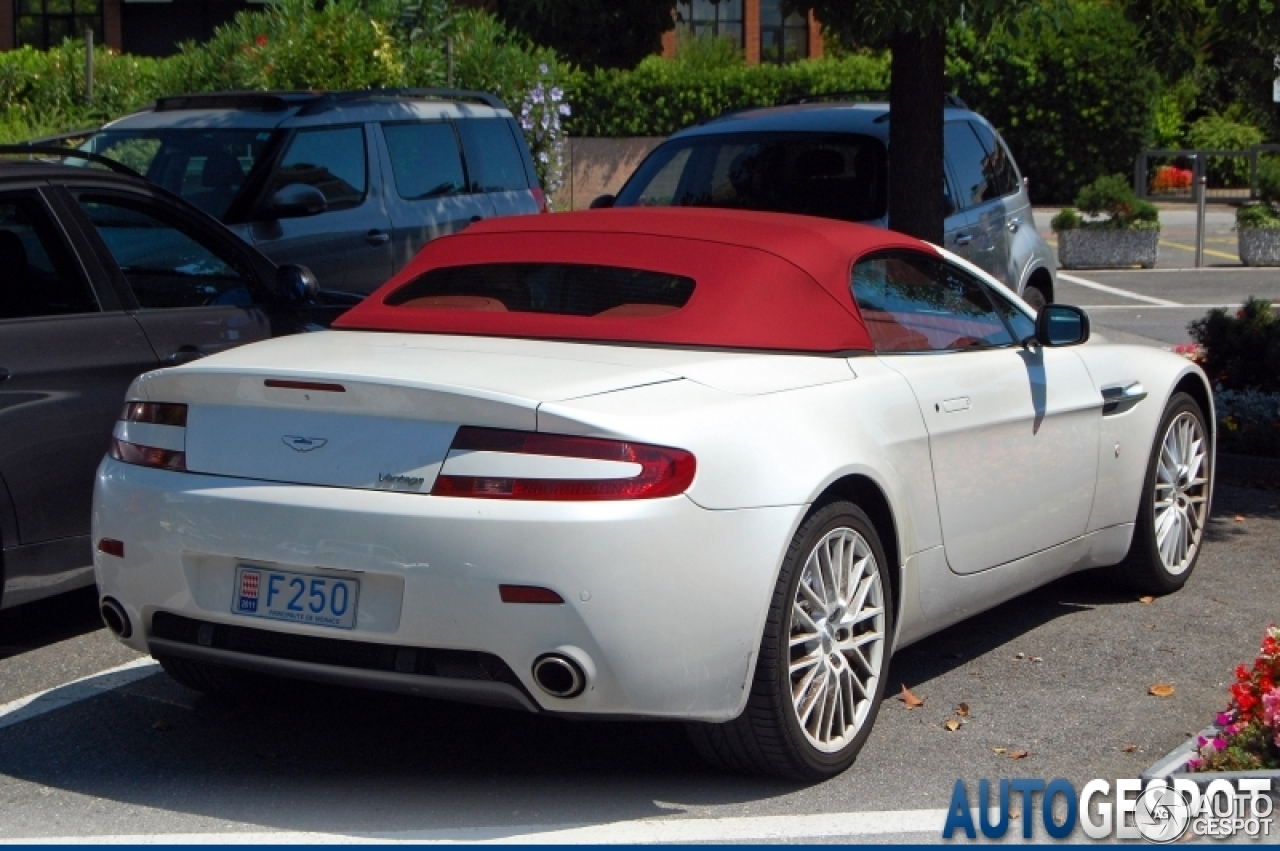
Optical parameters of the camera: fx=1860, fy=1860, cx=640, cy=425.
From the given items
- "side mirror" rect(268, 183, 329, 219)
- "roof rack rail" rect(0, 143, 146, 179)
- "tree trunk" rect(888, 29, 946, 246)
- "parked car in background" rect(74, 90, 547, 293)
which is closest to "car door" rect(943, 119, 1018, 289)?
"tree trunk" rect(888, 29, 946, 246)

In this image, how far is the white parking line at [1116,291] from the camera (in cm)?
1800

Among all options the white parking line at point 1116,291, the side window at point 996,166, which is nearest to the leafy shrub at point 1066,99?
the white parking line at point 1116,291

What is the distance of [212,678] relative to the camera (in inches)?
216

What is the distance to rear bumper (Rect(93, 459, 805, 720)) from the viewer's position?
432 cm

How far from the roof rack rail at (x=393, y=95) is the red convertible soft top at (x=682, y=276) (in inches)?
196

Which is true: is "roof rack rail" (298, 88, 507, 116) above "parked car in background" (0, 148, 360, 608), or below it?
above

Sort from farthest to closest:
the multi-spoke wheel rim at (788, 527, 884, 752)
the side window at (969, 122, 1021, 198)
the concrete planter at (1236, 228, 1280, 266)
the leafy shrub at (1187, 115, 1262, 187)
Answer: the leafy shrub at (1187, 115, 1262, 187), the concrete planter at (1236, 228, 1280, 266), the side window at (969, 122, 1021, 198), the multi-spoke wheel rim at (788, 527, 884, 752)

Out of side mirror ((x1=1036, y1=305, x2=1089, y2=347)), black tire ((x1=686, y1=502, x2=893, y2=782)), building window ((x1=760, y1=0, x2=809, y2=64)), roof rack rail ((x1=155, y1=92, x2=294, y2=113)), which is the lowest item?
black tire ((x1=686, y1=502, x2=893, y2=782))

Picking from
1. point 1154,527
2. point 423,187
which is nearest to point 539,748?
point 1154,527

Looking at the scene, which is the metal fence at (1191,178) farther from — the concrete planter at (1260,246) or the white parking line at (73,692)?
the white parking line at (73,692)

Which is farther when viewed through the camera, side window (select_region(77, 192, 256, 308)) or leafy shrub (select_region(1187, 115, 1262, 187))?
leafy shrub (select_region(1187, 115, 1262, 187))

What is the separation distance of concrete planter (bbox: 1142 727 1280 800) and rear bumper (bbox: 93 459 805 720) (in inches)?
44.8

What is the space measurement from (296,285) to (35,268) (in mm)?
1020

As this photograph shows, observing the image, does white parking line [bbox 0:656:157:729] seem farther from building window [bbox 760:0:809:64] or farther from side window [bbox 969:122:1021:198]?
building window [bbox 760:0:809:64]
